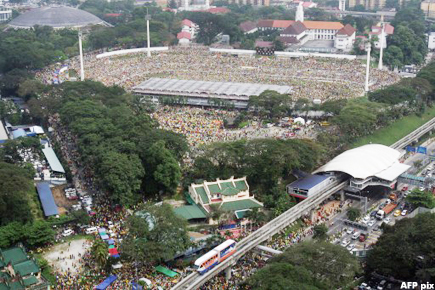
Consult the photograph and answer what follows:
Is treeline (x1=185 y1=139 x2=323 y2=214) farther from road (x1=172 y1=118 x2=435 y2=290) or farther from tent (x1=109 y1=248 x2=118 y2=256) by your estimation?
tent (x1=109 y1=248 x2=118 y2=256)

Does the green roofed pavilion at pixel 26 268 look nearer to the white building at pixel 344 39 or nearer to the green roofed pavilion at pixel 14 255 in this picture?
the green roofed pavilion at pixel 14 255

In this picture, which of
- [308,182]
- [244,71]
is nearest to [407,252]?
[308,182]

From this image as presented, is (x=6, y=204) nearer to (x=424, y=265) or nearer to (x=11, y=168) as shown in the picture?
(x=11, y=168)

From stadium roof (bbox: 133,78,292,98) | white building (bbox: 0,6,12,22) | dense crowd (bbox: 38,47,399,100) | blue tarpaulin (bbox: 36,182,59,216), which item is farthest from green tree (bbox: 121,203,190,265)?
white building (bbox: 0,6,12,22)

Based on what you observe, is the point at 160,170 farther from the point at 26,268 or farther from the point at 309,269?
the point at 309,269

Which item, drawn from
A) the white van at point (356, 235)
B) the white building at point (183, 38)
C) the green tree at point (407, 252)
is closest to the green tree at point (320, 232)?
the white van at point (356, 235)

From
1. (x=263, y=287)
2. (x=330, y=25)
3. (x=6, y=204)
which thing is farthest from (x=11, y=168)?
(x=330, y=25)
